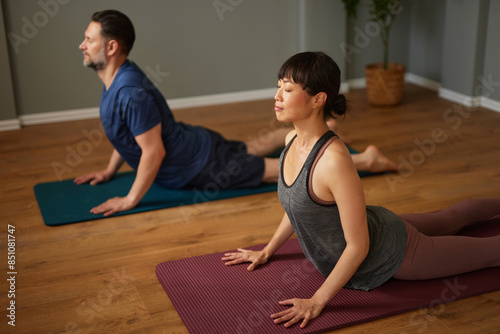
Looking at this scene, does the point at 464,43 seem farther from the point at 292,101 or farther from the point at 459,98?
the point at 292,101

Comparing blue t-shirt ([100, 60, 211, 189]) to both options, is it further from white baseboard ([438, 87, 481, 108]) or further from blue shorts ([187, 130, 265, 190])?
white baseboard ([438, 87, 481, 108])

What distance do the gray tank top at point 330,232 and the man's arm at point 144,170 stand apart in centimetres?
92

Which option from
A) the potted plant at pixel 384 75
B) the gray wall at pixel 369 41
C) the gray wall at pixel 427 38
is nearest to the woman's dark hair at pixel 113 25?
the potted plant at pixel 384 75

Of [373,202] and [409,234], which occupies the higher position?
[409,234]

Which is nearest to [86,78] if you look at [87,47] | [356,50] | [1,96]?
[1,96]

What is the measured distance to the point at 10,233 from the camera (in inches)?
102

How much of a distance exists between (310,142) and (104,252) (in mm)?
1039

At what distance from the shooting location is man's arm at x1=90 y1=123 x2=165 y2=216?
2676 millimetres

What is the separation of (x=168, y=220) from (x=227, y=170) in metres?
0.43

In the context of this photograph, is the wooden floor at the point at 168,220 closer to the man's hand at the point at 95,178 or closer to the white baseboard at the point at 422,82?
the man's hand at the point at 95,178

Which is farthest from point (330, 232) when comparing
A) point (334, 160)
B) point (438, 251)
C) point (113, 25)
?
point (113, 25)

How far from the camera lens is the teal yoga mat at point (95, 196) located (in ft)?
8.93

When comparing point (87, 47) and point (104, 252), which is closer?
point (104, 252)

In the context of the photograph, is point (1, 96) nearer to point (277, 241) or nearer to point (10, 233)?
point (10, 233)
